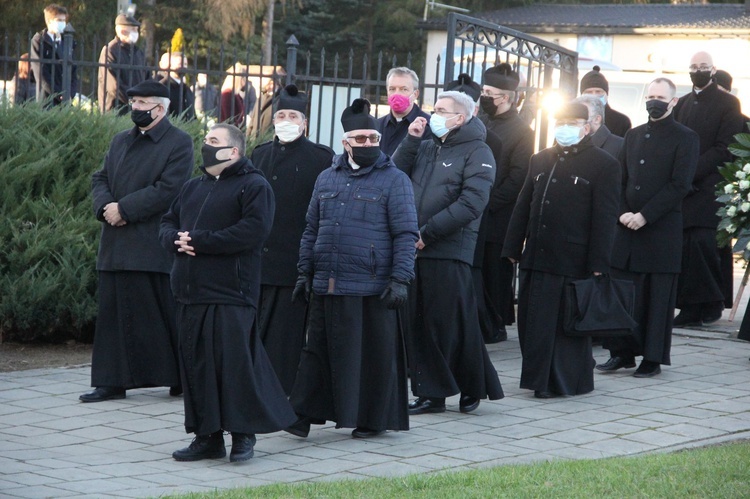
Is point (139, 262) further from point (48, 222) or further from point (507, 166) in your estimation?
point (507, 166)

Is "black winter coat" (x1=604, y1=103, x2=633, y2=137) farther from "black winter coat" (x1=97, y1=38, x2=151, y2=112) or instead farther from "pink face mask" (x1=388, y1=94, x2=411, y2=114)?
"black winter coat" (x1=97, y1=38, x2=151, y2=112)

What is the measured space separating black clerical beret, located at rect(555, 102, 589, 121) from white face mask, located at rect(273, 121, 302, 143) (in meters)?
1.85

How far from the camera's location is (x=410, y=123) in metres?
8.48

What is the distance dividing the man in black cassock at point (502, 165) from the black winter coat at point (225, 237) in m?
3.19

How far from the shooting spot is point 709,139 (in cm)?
1116

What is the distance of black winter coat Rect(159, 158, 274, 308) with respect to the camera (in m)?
6.39

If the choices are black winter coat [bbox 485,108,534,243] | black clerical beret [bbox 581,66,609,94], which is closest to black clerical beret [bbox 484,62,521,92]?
black winter coat [bbox 485,108,534,243]

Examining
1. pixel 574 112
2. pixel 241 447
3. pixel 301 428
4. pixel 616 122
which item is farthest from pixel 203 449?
pixel 616 122

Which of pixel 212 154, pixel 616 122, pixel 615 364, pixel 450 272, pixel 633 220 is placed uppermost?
pixel 616 122

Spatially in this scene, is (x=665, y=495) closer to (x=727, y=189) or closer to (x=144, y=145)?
(x=144, y=145)

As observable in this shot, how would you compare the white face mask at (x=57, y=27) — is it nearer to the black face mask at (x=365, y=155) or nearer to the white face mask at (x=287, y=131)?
the white face mask at (x=287, y=131)

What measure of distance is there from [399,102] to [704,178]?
390 centimetres

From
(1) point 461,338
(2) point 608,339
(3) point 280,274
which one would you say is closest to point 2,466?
(3) point 280,274

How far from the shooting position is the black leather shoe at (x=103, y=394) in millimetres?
7805
